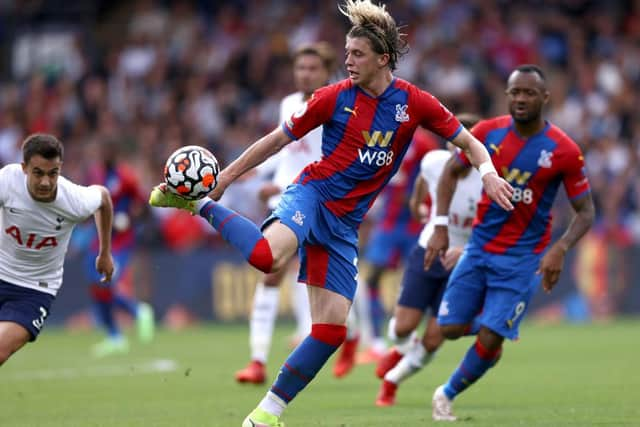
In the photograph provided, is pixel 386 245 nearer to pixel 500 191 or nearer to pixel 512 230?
pixel 512 230

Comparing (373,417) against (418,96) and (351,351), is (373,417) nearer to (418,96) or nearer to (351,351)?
(418,96)

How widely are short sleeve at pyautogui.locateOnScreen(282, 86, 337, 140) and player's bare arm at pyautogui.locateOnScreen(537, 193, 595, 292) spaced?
2.00 metres

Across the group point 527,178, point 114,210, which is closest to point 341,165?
point 527,178

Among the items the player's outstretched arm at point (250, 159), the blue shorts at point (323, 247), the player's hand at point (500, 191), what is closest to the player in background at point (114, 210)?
the blue shorts at point (323, 247)

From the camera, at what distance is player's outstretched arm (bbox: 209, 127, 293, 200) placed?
7.57m

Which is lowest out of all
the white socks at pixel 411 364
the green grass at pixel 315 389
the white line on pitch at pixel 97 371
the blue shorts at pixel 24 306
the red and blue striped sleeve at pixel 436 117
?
the white line on pitch at pixel 97 371

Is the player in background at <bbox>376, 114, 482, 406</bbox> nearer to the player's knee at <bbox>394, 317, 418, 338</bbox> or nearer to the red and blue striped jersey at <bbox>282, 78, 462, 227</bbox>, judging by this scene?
the player's knee at <bbox>394, 317, 418, 338</bbox>

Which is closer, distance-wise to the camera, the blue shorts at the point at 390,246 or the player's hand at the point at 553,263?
the player's hand at the point at 553,263

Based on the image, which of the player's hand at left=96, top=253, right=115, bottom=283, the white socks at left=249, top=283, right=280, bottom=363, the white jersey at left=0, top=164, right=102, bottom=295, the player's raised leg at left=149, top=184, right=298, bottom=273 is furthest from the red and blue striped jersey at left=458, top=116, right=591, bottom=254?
the white socks at left=249, top=283, right=280, bottom=363

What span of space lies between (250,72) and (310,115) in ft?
54.4

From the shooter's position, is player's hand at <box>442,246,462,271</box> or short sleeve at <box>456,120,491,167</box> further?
player's hand at <box>442,246,462,271</box>

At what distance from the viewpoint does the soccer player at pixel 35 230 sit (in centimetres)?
855

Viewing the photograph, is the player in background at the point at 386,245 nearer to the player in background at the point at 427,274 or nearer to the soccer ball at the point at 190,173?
the player in background at the point at 427,274

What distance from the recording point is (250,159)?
25.1 ft
